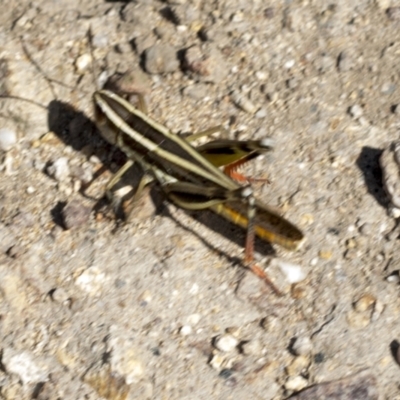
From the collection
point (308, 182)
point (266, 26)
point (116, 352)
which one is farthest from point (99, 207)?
point (266, 26)

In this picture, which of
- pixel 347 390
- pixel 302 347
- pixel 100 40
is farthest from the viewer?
pixel 100 40

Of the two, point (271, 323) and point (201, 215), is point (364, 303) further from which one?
point (201, 215)

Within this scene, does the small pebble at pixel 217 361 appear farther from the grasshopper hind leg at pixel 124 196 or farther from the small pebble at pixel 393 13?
the small pebble at pixel 393 13

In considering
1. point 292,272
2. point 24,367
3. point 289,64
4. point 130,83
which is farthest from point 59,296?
point 289,64

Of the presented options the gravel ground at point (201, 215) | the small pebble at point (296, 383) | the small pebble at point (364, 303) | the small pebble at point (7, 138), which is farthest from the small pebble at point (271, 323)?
the small pebble at point (7, 138)

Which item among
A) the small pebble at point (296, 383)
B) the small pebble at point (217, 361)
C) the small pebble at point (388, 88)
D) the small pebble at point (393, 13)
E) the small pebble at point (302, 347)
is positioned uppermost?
the small pebble at point (393, 13)

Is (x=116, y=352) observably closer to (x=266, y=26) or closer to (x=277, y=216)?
(x=277, y=216)
